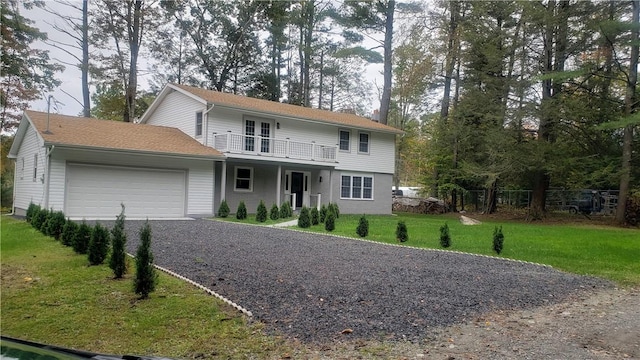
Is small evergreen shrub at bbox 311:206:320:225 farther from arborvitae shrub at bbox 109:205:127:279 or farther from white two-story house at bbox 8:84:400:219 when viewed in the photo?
arborvitae shrub at bbox 109:205:127:279

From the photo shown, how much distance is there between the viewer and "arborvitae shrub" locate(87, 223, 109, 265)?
6598mm

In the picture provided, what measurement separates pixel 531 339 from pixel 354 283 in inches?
95.9

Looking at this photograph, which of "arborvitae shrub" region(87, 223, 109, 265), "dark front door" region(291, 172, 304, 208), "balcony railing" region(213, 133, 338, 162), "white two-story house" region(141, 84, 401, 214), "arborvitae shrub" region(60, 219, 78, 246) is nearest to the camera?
"arborvitae shrub" region(87, 223, 109, 265)

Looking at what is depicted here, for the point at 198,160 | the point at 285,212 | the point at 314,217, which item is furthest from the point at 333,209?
the point at 198,160

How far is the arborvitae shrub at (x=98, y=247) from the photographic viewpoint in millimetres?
6598

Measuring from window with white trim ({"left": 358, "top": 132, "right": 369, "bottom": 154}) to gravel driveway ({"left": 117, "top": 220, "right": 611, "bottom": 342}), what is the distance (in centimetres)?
1290

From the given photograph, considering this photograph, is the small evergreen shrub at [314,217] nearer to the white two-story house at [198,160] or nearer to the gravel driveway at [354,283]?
the white two-story house at [198,160]

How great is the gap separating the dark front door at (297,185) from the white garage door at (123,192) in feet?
19.4

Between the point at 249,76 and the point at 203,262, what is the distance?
977 inches

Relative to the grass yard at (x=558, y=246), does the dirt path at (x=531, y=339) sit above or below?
below

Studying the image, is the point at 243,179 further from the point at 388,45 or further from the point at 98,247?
the point at 388,45

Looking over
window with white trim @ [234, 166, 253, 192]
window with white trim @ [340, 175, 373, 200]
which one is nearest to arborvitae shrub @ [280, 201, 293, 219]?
window with white trim @ [234, 166, 253, 192]

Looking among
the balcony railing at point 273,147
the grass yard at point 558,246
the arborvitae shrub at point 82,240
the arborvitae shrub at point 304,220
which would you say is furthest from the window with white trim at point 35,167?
the grass yard at point 558,246

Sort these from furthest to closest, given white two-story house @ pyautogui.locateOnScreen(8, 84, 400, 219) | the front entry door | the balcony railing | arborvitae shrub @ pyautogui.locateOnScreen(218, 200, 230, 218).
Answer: the front entry door → the balcony railing → arborvitae shrub @ pyautogui.locateOnScreen(218, 200, 230, 218) → white two-story house @ pyautogui.locateOnScreen(8, 84, 400, 219)
